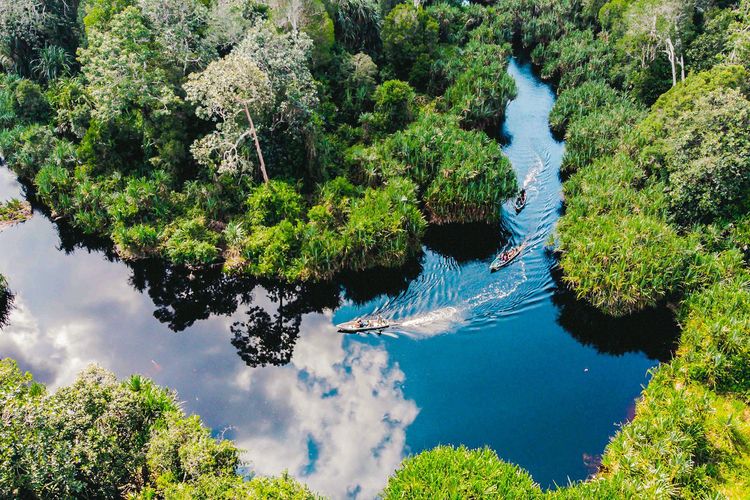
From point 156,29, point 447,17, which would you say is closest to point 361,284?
point 156,29

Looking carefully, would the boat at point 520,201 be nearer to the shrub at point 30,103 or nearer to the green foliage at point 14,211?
the green foliage at point 14,211

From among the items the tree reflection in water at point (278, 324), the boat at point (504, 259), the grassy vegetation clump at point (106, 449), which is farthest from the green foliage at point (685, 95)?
the grassy vegetation clump at point (106, 449)

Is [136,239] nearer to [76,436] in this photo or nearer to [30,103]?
[76,436]

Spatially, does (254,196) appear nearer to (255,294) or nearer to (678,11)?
(255,294)

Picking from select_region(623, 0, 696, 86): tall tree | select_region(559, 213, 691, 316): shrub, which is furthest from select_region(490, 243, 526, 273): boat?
select_region(623, 0, 696, 86): tall tree

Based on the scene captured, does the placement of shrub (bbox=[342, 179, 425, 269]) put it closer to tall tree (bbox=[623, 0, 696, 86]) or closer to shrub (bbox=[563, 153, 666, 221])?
shrub (bbox=[563, 153, 666, 221])

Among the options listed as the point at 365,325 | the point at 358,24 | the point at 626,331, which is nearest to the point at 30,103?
the point at 358,24
